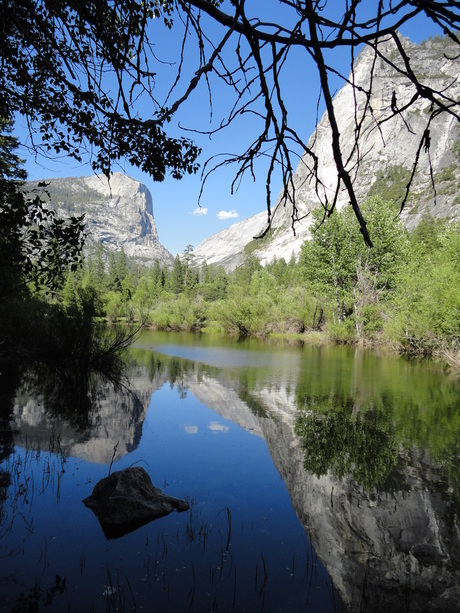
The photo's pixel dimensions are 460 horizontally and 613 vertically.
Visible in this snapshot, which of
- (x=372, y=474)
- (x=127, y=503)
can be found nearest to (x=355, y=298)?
(x=372, y=474)

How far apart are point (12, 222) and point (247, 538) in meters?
4.18

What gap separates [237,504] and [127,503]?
140 centimetres

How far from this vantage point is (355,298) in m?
30.1

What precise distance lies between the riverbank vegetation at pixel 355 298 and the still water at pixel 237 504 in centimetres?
551

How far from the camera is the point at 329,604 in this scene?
344 cm

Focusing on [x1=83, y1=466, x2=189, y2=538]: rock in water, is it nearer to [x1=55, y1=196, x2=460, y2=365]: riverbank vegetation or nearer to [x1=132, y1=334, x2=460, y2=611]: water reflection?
[x1=132, y1=334, x2=460, y2=611]: water reflection

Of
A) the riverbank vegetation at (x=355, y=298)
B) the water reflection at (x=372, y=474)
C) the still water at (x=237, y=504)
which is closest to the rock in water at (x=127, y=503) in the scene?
the still water at (x=237, y=504)

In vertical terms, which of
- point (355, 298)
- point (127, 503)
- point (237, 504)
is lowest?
point (237, 504)

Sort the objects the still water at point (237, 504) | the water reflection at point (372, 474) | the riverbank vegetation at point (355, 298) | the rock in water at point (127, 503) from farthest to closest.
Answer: the riverbank vegetation at point (355, 298)
the rock in water at point (127, 503)
the water reflection at point (372, 474)
the still water at point (237, 504)

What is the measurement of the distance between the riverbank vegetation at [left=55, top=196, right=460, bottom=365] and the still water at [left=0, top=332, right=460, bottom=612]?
5.51 metres

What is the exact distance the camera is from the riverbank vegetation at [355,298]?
1959cm

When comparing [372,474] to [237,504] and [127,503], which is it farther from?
[127,503]

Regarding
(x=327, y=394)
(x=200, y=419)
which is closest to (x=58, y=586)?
(x=200, y=419)

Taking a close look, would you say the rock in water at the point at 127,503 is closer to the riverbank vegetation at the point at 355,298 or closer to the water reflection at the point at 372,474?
the water reflection at the point at 372,474
